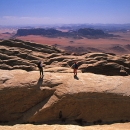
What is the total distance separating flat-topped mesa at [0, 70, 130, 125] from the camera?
71.2ft

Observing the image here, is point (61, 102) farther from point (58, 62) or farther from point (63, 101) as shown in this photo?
point (58, 62)

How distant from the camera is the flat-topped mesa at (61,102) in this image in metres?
21.7

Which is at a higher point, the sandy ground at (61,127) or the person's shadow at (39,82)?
the person's shadow at (39,82)

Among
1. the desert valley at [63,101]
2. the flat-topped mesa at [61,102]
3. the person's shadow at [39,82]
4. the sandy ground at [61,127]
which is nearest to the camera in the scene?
the sandy ground at [61,127]

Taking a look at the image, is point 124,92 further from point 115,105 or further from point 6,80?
point 6,80

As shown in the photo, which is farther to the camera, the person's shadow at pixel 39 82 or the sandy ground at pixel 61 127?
the person's shadow at pixel 39 82

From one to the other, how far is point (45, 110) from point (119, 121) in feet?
26.5

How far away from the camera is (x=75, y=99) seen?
2211 cm

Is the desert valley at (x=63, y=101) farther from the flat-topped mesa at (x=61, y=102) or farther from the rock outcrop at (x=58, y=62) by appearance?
the rock outcrop at (x=58, y=62)

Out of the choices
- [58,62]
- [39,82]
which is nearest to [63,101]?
[39,82]

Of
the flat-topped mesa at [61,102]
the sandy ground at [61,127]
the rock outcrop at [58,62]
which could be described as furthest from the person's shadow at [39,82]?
the rock outcrop at [58,62]

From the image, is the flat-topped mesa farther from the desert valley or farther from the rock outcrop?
the rock outcrop

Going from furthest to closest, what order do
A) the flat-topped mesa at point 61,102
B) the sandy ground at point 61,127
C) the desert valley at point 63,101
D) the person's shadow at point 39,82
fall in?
the person's shadow at point 39,82 → the flat-topped mesa at point 61,102 → the desert valley at point 63,101 → the sandy ground at point 61,127

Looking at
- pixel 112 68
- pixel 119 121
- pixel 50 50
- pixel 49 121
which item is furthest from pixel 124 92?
pixel 50 50
